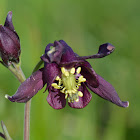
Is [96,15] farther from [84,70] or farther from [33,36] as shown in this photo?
[84,70]

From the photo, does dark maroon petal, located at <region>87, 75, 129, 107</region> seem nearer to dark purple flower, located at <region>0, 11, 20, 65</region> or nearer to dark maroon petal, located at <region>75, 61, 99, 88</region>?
dark maroon petal, located at <region>75, 61, 99, 88</region>

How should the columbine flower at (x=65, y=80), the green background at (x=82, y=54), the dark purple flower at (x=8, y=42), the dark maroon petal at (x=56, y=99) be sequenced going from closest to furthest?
the columbine flower at (x=65, y=80)
the dark purple flower at (x=8, y=42)
the dark maroon petal at (x=56, y=99)
the green background at (x=82, y=54)

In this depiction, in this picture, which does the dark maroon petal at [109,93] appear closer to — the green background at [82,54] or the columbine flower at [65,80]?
the columbine flower at [65,80]

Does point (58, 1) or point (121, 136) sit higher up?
point (58, 1)

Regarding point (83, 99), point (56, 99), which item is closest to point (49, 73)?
point (56, 99)

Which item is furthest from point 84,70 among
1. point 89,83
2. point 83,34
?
point 83,34

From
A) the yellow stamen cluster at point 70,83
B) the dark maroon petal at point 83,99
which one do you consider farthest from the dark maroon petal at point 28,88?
the dark maroon petal at point 83,99
